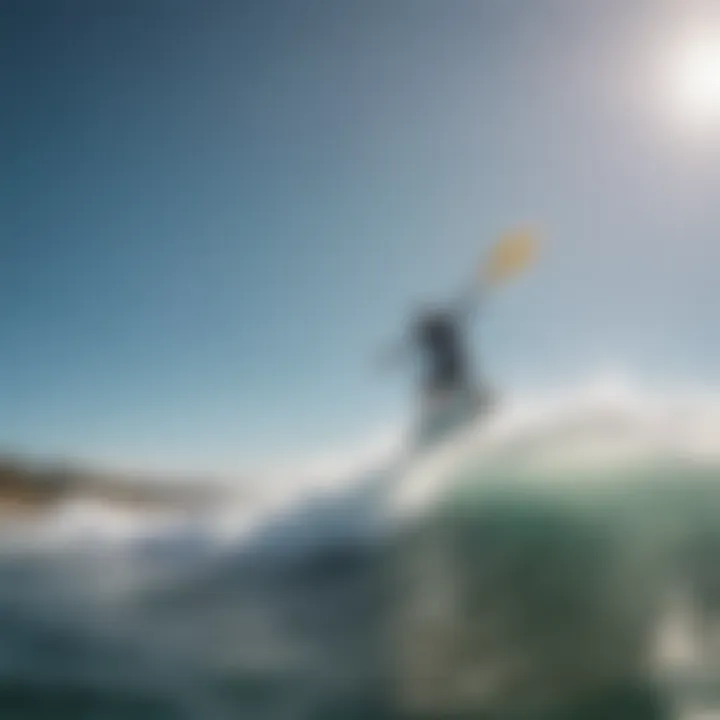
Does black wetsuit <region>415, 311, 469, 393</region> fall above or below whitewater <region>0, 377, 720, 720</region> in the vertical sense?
above

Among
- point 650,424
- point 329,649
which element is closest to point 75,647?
point 329,649

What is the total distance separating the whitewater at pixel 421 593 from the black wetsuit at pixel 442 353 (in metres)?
1.53

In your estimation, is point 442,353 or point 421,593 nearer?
point 421,593

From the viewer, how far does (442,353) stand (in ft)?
26.1

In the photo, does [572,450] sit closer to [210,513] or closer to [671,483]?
[671,483]

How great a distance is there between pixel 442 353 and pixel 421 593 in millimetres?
3475

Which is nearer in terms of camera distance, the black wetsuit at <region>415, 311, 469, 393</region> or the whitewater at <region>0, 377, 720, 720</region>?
the whitewater at <region>0, 377, 720, 720</region>

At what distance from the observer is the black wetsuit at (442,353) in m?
7.86

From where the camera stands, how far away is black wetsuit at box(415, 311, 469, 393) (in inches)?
309

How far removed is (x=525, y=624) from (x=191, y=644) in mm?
1736

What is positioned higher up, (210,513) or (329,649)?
(210,513)

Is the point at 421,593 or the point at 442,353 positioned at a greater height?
the point at 442,353

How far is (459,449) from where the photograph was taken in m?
6.29

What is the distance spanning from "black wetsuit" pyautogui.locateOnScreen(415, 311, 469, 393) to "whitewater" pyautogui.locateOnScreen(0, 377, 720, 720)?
1.53 m
